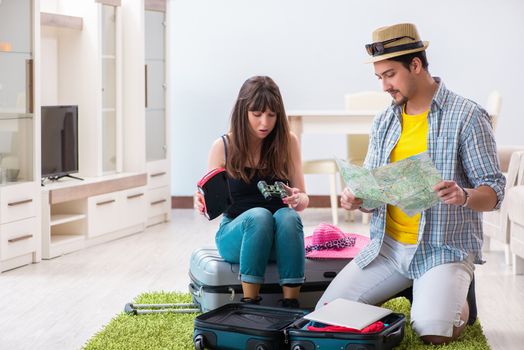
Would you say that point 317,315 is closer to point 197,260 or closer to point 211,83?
point 197,260

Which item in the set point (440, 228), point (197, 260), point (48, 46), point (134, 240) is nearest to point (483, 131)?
point (440, 228)

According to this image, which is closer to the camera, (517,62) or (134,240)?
(134,240)

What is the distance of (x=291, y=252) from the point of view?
3.15 metres

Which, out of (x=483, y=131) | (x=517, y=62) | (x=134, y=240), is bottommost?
(x=134, y=240)

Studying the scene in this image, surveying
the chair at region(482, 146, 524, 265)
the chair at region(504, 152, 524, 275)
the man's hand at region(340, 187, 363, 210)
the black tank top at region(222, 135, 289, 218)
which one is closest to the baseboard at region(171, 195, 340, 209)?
the chair at region(482, 146, 524, 265)

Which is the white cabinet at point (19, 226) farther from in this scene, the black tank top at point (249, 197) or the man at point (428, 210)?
the man at point (428, 210)

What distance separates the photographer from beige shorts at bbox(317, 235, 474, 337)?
284 cm

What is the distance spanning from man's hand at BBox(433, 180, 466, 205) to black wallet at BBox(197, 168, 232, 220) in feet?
2.96

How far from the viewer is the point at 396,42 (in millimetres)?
2930

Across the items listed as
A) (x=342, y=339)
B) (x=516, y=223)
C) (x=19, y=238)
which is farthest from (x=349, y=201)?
(x=19, y=238)

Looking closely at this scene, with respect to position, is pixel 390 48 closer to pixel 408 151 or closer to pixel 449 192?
pixel 408 151

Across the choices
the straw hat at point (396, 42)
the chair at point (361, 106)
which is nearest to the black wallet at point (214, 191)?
the straw hat at point (396, 42)

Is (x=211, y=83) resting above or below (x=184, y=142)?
above

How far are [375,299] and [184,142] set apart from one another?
4322 mm
